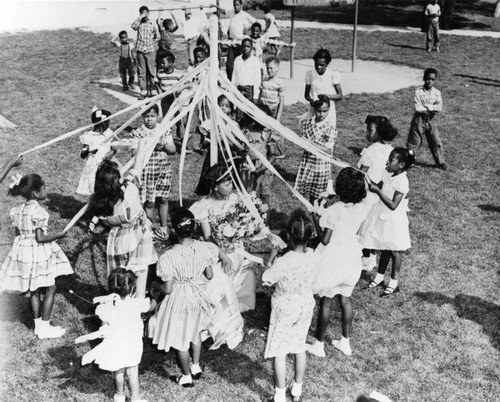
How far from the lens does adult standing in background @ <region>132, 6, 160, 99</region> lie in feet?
38.3

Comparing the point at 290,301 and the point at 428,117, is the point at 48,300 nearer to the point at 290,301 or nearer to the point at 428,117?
the point at 290,301

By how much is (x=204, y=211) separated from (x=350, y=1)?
24.8m

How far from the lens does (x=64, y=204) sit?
25.2 feet

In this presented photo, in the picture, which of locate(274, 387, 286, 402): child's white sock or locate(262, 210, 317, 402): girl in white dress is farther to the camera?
locate(274, 387, 286, 402): child's white sock

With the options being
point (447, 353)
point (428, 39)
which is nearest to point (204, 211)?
point (447, 353)

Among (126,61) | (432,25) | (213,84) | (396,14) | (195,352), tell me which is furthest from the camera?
(396,14)

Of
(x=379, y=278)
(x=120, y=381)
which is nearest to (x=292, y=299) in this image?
(x=120, y=381)

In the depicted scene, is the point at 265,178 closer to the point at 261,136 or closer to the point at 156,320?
the point at 261,136

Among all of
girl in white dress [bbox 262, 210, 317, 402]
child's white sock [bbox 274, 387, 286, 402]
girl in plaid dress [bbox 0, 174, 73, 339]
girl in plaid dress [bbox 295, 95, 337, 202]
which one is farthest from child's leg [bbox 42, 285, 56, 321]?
girl in plaid dress [bbox 295, 95, 337, 202]

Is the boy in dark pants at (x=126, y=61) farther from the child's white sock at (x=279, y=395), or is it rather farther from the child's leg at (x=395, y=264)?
the child's white sock at (x=279, y=395)

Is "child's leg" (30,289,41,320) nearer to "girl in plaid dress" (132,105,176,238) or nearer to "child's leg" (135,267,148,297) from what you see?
"child's leg" (135,267,148,297)

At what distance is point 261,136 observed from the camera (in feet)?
21.8

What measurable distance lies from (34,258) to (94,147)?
2183 mm

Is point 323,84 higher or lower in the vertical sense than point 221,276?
higher
